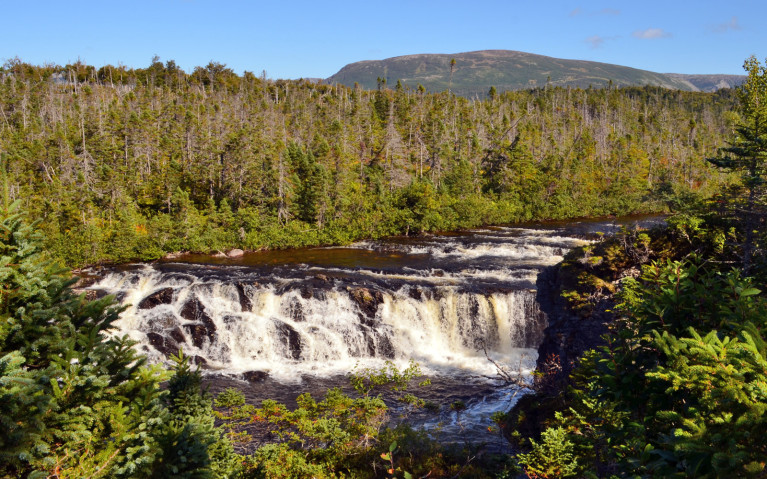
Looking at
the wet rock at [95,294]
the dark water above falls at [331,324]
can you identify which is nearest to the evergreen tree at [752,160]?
the dark water above falls at [331,324]

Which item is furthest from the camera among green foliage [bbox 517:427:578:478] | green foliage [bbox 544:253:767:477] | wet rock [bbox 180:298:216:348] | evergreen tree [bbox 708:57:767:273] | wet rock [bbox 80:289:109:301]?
wet rock [bbox 80:289:109:301]

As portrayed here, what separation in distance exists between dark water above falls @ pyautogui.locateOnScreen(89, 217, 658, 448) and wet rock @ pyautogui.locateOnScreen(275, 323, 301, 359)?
51 mm

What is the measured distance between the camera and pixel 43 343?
6.38 meters

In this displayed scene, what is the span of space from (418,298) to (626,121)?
110 m

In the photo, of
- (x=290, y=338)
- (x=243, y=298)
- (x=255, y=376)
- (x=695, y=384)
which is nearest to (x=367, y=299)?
(x=290, y=338)

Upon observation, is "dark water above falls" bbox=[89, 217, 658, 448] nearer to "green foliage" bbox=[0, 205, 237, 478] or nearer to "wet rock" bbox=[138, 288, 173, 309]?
"wet rock" bbox=[138, 288, 173, 309]

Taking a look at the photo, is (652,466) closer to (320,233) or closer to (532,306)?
(532,306)

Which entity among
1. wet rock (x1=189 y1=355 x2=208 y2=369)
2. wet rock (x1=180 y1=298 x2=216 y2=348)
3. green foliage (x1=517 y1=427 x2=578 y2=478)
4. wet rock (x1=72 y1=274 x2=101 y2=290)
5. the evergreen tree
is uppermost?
the evergreen tree

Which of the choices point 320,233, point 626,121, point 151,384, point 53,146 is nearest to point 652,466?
point 151,384

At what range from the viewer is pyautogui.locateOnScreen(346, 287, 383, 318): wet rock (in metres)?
25.1

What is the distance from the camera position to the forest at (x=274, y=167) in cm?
4003

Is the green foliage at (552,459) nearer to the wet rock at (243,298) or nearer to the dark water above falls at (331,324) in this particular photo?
the dark water above falls at (331,324)

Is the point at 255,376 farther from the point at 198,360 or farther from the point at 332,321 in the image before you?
the point at 332,321

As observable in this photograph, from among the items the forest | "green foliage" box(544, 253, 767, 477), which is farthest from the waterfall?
"green foliage" box(544, 253, 767, 477)
